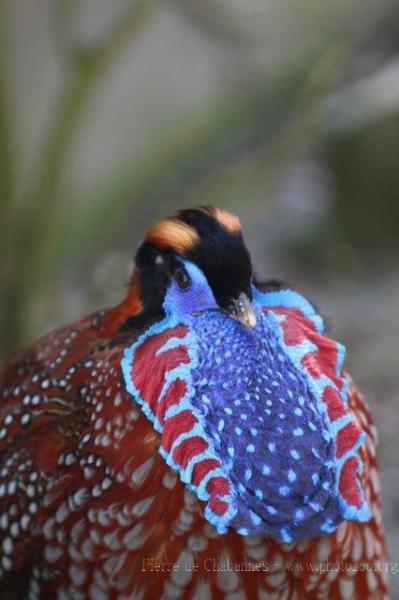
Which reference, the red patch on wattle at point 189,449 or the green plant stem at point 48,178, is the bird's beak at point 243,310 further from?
the green plant stem at point 48,178

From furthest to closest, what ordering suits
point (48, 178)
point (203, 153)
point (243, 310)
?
point (203, 153) → point (48, 178) → point (243, 310)

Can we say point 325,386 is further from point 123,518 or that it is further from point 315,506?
point 123,518

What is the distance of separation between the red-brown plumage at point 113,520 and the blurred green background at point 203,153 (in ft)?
4.65

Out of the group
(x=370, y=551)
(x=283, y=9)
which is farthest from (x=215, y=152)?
(x=370, y=551)

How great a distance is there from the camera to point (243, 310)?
2.11 metres

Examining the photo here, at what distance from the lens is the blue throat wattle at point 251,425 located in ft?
6.95

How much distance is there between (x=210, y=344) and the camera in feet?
7.15

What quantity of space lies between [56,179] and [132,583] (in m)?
1.99

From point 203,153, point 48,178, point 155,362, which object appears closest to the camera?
point 155,362

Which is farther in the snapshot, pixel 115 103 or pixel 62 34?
pixel 115 103

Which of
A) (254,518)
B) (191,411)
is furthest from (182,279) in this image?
(254,518)

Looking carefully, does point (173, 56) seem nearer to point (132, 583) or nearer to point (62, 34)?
point (62, 34)

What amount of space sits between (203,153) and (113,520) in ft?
8.12

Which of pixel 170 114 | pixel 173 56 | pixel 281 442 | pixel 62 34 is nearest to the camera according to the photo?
pixel 281 442
